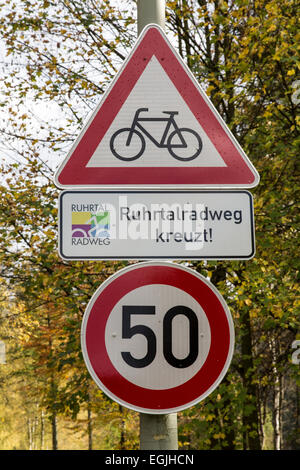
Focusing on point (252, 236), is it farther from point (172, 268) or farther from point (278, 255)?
point (278, 255)

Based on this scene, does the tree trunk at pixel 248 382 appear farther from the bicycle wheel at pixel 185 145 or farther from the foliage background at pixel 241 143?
the bicycle wheel at pixel 185 145

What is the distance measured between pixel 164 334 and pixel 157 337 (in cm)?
3

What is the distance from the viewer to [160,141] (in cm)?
203

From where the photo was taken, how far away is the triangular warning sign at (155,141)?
2.01 meters

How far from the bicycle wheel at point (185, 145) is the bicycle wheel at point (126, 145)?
0.36 feet

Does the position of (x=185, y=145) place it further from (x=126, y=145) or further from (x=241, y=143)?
(x=241, y=143)

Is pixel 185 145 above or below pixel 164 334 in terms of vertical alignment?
above

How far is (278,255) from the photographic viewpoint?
6910mm

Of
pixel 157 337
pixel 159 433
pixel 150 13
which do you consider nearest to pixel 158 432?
pixel 159 433

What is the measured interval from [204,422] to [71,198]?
20.8 feet

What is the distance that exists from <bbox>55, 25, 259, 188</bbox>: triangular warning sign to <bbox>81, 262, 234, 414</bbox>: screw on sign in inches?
15.1

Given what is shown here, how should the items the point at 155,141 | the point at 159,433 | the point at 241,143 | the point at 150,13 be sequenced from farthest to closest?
the point at 241,143 → the point at 150,13 → the point at 155,141 → the point at 159,433

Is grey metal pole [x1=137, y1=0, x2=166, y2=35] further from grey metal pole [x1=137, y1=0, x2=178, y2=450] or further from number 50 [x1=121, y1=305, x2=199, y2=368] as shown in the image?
grey metal pole [x1=137, y1=0, x2=178, y2=450]
